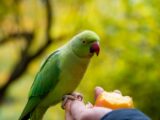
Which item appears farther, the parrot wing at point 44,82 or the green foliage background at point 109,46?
the green foliage background at point 109,46

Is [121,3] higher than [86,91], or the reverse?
[121,3]

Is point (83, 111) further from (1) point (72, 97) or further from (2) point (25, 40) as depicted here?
(2) point (25, 40)

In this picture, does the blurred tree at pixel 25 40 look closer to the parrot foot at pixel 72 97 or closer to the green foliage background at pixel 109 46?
the green foliage background at pixel 109 46

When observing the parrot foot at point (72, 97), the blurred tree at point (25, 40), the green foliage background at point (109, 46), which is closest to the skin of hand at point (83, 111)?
the parrot foot at point (72, 97)

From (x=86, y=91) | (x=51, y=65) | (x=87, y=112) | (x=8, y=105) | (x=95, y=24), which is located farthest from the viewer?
(x=8, y=105)

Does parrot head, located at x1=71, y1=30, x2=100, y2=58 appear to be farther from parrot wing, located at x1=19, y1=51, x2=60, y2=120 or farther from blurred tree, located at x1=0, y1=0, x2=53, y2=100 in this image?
blurred tree, located at x1=0, y1=0, x2=53, y2=100

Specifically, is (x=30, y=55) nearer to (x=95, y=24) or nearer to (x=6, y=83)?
(x=6, y=83)

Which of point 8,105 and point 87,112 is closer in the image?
point 87,112

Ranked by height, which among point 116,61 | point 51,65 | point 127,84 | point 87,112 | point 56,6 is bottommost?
point 87,112

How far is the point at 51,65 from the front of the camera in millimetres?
1164

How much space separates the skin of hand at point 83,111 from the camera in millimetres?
895

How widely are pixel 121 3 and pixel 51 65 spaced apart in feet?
5.94

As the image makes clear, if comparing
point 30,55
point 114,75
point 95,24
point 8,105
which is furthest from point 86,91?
point 8,105

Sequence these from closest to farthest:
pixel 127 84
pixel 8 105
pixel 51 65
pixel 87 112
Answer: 1. pixel 87 112
2. pixel 51 65
3. pixel 127 84
4. pixel 8 105
